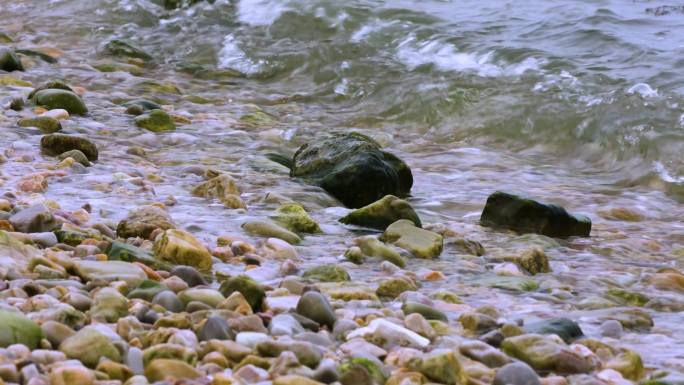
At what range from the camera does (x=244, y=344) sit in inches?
86.7

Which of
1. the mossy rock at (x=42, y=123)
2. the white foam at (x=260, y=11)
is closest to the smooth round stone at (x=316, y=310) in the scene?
the mossy rock at (x=42, y=123)

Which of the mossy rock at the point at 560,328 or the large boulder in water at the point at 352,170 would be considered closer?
the mossy rock at the point at 560,328

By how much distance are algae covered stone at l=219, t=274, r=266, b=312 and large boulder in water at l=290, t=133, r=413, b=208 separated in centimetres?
178

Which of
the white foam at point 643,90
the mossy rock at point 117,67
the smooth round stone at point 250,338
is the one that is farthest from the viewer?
the mossy rock at point 117,67

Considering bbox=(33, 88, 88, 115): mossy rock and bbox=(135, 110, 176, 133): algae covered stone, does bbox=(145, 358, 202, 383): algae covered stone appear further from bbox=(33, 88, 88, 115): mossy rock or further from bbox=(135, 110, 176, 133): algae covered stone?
bbox=(33, 88, 88, 115): mossy rock

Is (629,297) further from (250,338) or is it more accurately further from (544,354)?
(250,338)

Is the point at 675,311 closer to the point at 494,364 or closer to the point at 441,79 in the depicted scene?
the point at 494,364

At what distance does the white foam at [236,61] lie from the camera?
800 cm

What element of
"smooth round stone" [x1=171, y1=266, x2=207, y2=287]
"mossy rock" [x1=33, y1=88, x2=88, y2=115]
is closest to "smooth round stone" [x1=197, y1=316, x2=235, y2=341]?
"smooth round stone" [x1=171, y1=266, x2=207, y2=287]

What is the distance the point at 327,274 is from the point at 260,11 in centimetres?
696

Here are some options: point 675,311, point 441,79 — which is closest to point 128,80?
point 441,79

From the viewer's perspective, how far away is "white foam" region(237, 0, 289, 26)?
366 inches

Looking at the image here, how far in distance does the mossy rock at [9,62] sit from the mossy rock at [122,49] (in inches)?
54.0

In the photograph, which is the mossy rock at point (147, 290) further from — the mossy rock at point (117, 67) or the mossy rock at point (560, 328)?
the mossy rock at point (117, 67)
